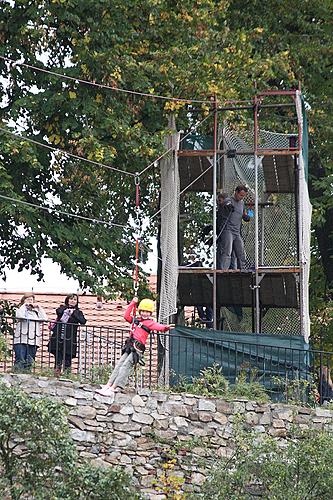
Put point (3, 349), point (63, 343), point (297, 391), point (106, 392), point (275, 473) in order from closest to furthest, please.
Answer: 1. point (275, 473)
2. point (106, 392)
3. point (3, 349)
4. point (63, 343)
5. point (297, 391)

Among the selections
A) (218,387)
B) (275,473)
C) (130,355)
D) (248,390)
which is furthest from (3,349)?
(275,473)

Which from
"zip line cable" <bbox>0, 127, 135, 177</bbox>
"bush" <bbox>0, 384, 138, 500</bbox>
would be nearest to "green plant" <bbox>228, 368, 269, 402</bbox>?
"bush" <bbox>0, 384, 138, 500</bbox>

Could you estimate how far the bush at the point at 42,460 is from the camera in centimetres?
1986

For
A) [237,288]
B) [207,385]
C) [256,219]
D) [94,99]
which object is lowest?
[207,385]

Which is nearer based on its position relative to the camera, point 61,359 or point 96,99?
point 61,359

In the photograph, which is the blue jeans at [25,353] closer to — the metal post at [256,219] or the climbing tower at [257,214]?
the climbing tower at [257,214]

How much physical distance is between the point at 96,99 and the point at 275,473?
7.62 metres

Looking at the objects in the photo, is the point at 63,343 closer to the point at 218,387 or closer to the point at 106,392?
the point at 106,392

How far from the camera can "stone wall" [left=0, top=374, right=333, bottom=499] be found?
2158 centimetres

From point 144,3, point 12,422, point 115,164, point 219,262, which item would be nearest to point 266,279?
point 219,262

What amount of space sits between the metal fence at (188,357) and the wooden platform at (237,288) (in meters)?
1.51

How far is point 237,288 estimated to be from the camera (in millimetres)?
26172

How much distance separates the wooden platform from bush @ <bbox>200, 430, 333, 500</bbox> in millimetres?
4506

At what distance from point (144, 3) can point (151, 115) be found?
179cm
